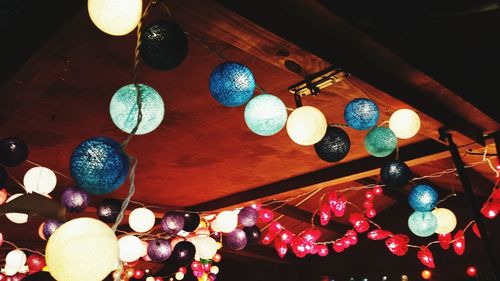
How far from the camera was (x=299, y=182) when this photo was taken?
4.23 m

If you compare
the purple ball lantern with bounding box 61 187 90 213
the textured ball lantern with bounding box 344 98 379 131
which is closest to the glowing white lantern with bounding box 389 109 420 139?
the textured ball lantern with bounding box 344 98 379 131

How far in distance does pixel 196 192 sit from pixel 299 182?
1.35m

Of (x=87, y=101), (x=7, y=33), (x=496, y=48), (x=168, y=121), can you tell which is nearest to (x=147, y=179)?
(x=168, y=121)

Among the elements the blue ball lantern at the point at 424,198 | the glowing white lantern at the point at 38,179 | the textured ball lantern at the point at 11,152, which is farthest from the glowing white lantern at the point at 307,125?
the glowing white lantern at the point at 38,179

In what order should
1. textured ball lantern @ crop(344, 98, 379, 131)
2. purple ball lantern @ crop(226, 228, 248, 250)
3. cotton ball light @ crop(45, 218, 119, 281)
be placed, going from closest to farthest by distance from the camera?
cotton ball light @ crop(45, 218, 119, 281) → textured ball lantern @ crop(344, 98, 379, 131) → purple ball lantern @ crop(226, 228, 248, 250)

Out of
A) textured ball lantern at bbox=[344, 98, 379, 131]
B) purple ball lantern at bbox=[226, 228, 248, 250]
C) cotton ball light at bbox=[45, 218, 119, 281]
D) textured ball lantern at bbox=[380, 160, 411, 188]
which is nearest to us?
cotton ball light at bbox=[45, 218, 119, 281]

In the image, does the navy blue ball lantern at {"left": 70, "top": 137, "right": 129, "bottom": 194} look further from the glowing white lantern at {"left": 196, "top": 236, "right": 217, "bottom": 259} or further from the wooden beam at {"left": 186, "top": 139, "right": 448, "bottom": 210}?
the glowing white lantern at {"left": 196, "top": 236, "right": 217, "bottom": 259}

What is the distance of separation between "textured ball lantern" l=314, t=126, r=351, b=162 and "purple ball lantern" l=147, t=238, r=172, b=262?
2.29 meters

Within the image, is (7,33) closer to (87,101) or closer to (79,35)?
(79,35)

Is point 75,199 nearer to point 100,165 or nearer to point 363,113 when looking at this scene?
point 100,165

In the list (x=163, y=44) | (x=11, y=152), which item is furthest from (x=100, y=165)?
(x=11, y=152)

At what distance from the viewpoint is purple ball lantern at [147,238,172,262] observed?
3.57 m

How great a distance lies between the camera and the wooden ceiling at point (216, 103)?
4.91ft

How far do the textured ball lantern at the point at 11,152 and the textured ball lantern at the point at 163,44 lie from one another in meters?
1.34
